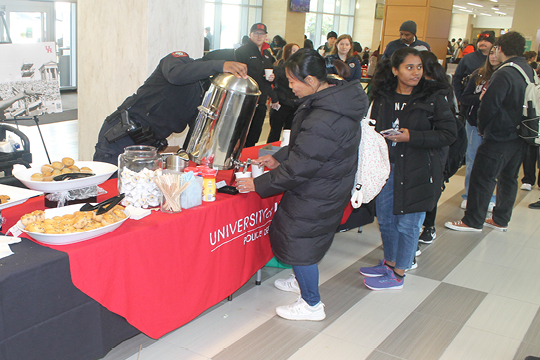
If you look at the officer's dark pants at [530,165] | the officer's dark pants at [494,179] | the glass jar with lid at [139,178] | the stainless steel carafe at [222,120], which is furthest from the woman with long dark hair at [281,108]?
the glass jar with lid at [139,178]

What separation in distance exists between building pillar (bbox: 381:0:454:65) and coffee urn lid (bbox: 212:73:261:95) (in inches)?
297

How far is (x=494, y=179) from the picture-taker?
12.8 feet

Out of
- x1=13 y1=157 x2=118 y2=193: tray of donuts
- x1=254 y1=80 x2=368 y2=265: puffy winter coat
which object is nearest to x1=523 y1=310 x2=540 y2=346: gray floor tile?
x1=254 y1=80 x2=368 y2=265: puffy winter coat

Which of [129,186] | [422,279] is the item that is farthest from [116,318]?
[422,279]

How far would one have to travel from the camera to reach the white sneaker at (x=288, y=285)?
2.79 metres

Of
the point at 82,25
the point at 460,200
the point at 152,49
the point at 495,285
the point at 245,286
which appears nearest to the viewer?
the point at 245,286

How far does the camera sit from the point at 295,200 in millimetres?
2232

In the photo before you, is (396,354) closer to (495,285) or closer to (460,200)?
(495,285)

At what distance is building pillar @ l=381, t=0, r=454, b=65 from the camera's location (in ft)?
29.7

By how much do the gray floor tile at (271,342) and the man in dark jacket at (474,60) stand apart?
12.3 feet

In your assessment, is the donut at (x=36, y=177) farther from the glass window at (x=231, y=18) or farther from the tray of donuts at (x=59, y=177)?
the glass window at (x=231, y=18)

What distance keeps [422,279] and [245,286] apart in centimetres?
117

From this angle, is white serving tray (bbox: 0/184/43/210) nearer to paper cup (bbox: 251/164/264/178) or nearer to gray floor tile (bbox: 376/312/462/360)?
paper cup (bbox: 251/164/264/178)

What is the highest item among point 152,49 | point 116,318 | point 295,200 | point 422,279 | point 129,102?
point 152,49
